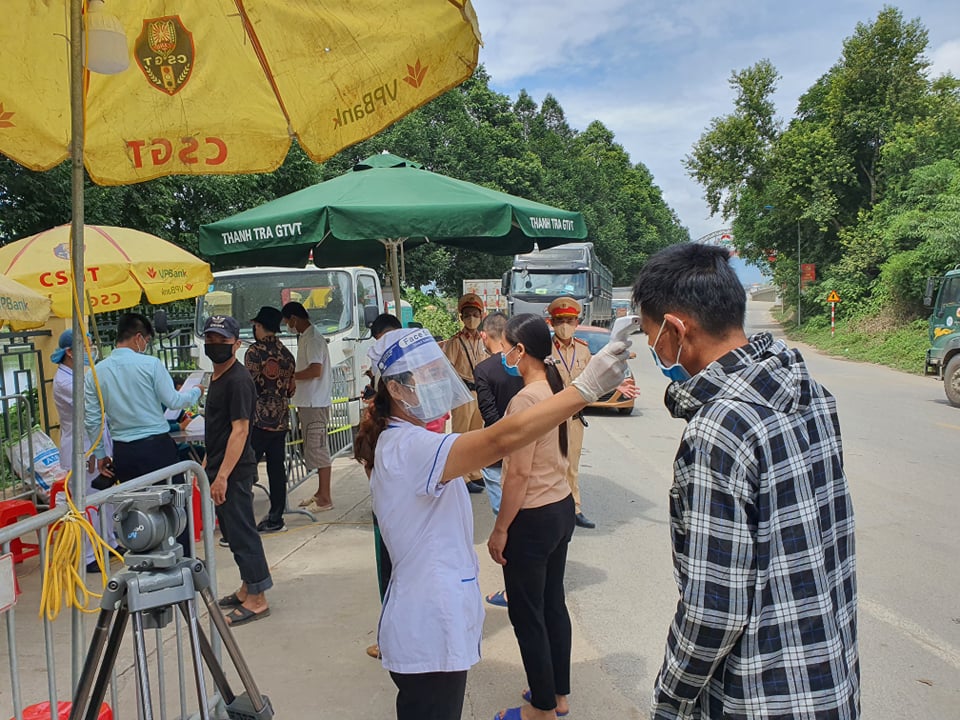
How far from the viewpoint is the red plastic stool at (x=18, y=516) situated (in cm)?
503

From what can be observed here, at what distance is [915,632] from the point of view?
4.02m

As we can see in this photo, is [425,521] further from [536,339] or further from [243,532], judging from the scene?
[243,532]

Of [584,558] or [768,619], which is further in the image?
[584,558]

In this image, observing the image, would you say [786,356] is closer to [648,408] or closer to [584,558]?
[584,558]

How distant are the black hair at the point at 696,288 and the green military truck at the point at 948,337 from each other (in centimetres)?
1297

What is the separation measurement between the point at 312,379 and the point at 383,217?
2.26 m

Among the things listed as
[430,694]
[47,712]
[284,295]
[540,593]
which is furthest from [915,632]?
[284,295]

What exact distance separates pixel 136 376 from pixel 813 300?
32.3 metres

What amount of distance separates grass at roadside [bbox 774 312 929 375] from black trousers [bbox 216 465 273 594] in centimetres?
1851

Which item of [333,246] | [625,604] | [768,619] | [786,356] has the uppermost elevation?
[333,246]

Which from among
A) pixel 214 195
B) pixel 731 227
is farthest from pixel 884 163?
pixel 214 195

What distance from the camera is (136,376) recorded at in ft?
15.9

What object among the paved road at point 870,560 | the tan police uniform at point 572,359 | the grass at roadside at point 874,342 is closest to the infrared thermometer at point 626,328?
the paved road at point 870,560

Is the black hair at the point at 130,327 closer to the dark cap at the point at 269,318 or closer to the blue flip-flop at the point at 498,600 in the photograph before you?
the dark cap at the point at 269,318
